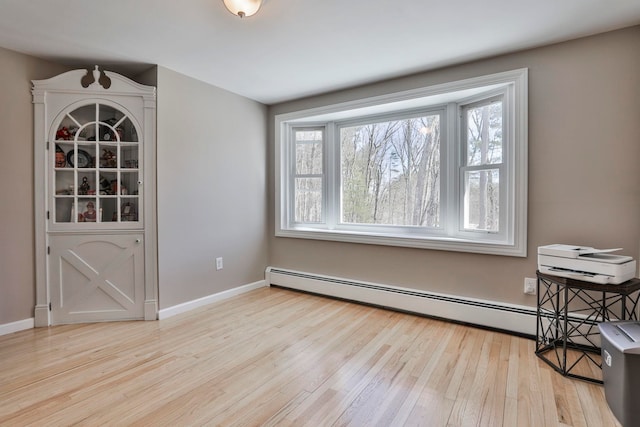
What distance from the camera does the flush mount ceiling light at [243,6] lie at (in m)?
1.81

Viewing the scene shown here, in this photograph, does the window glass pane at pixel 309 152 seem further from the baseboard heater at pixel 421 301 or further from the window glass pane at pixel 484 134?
the window glass pane at pixel 484 134

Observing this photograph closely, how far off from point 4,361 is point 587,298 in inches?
Answer: 163

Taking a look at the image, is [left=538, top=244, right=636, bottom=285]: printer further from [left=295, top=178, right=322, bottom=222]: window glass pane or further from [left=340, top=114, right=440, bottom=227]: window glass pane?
[left=295, top=178, right=322, bottom=222]: window glass pane

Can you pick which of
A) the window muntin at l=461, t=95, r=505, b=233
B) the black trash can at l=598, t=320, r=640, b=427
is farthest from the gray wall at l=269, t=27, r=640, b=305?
the black trash can at l=598, t=320, r=640, b=427

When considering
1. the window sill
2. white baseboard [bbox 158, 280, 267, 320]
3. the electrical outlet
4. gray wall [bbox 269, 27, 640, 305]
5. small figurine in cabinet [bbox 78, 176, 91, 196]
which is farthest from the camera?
white baseboard [bbox 158, 280, 267, 320]

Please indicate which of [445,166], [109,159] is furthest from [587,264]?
[109,159]

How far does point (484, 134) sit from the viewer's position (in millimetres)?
2867

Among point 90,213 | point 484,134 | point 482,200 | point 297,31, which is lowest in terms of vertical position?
point 90,213

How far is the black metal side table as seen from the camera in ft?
6.53

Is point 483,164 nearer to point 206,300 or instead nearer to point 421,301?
point 421,301

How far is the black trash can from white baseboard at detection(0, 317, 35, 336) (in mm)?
4112

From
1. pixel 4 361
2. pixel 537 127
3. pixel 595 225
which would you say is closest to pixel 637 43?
pixel 537 127

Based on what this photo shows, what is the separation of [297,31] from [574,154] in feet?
7.35

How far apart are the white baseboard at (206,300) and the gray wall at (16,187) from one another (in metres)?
1.08
